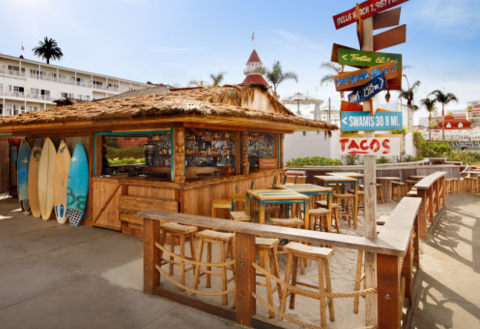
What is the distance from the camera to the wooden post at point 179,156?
5328mm

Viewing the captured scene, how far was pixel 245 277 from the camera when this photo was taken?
284 cm

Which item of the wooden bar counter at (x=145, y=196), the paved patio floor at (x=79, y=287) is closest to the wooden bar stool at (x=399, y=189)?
the wooden bar counter at (x=145, y=196)

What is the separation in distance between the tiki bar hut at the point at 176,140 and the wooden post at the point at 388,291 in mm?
2886

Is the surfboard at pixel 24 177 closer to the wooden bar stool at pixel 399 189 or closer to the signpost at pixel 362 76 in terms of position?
the signpost at pixel 362 76

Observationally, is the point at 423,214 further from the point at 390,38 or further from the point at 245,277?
the point at 245,277

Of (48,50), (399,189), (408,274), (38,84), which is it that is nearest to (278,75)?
(399,189)

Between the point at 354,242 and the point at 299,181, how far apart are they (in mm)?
6623

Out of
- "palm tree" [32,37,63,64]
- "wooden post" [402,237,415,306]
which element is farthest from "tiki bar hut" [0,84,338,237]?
"palm tree" [32,37,63,64]

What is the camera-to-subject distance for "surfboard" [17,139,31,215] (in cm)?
781

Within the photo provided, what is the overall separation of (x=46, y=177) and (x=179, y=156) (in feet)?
13.3

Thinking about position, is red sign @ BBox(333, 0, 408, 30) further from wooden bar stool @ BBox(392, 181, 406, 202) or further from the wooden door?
wooden bar stool @ BBox(392, 181, 406, 202)

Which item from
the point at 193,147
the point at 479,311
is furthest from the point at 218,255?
the point at 193,147

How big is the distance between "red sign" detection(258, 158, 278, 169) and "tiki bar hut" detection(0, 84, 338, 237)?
27 millimetres

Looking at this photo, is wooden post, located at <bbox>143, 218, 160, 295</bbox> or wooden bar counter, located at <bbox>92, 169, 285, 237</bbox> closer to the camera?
wooden post, located at <bbox>143, 218, 160, 295</bbox>
